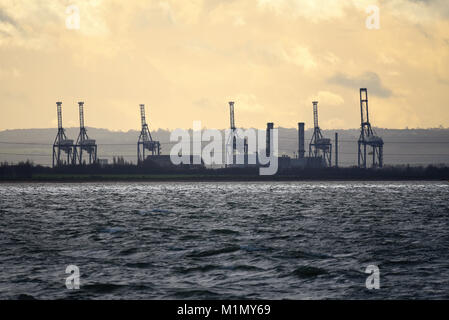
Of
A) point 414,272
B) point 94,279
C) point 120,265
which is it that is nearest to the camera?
point 94,279

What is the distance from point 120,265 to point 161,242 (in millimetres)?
6929

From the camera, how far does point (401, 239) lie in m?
30.8

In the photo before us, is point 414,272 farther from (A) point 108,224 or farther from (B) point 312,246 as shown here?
(A) point 108,224

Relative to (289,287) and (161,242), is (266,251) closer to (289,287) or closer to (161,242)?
(161,242)

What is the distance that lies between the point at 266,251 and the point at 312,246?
2.87 m

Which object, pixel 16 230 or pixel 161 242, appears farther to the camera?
pixel 16 230

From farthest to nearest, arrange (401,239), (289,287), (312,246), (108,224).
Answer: (108,224), (401,239), (312,246), (289,287)
